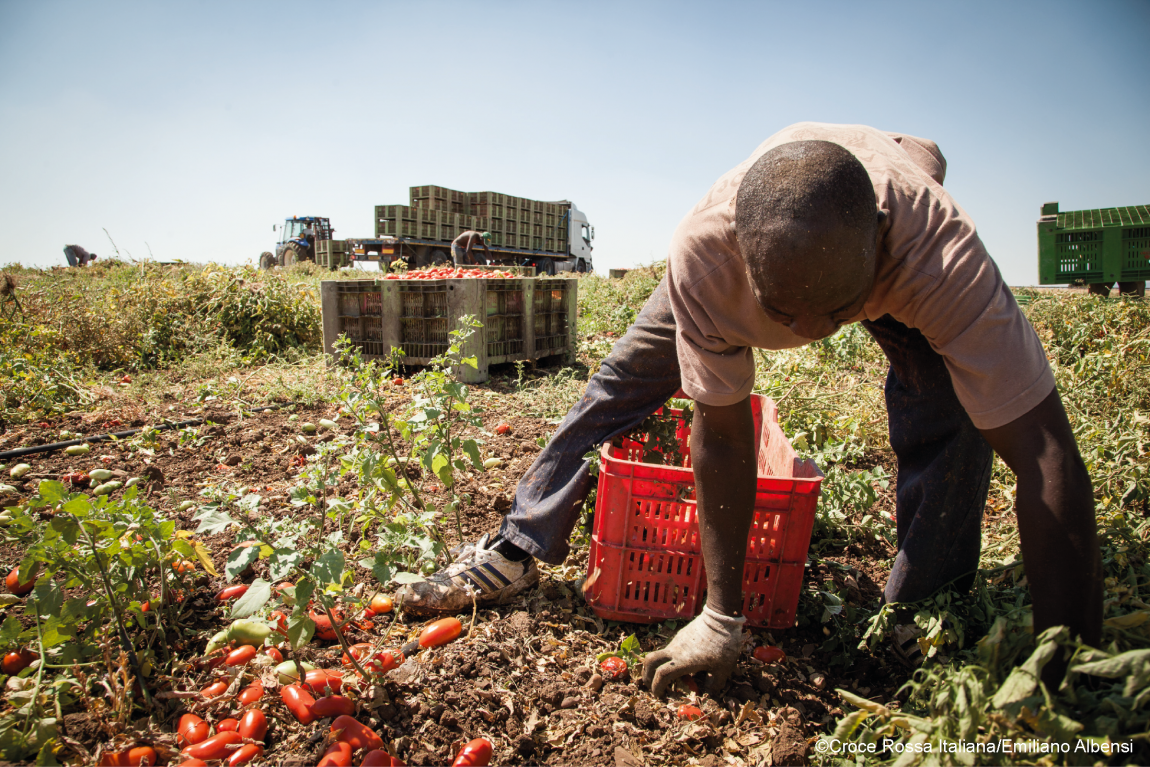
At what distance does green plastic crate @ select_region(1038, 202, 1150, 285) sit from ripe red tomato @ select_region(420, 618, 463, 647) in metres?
12.6

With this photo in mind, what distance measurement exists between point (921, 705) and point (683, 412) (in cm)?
143

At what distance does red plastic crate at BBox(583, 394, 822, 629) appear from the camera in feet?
6.30

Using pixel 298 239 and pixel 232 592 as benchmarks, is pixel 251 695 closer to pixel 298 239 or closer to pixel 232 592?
pixel 232 592

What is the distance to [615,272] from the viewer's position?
1004 inches

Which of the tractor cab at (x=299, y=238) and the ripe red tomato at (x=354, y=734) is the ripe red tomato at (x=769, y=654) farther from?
the tractor cab at (x=299, y=238)

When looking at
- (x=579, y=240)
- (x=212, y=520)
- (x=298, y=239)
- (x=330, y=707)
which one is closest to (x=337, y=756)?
(x=330, y=707)

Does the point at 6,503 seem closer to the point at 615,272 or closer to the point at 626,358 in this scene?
the point at 626,358

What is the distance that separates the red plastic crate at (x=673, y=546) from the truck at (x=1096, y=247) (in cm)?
1173

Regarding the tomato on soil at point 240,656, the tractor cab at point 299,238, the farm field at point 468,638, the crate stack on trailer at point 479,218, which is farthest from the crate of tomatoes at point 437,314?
the tractor cab at point 299,238

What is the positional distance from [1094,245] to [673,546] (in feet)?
40.5

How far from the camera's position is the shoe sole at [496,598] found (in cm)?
212

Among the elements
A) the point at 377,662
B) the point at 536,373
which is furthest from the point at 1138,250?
the point at 377,662

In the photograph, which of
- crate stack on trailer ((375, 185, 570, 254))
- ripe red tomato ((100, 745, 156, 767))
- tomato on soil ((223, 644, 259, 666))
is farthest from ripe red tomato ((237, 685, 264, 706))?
crate stack on trailer ((375, 185, 570, 254))

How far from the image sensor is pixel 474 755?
1.50 metres
